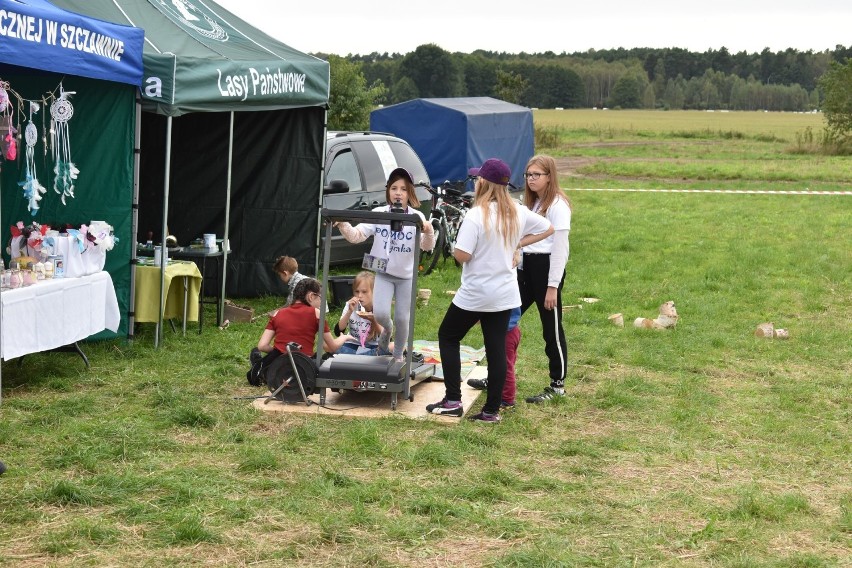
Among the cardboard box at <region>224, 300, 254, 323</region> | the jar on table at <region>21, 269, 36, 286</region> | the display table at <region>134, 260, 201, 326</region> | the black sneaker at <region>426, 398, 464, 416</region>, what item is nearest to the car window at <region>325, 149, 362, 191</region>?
the cardboard box at <region>224, 300, 254, 323</region>

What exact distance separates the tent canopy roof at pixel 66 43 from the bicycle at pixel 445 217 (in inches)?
223

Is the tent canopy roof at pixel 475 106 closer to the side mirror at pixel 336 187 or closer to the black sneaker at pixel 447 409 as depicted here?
the side mirror at pixel 336 187

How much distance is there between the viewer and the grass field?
505cm

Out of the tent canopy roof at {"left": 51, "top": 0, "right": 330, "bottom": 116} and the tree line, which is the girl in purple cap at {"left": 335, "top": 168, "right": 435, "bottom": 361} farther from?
the tree line

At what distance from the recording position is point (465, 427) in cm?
711

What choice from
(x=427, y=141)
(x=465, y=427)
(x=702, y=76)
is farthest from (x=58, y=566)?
(x=702, y=76)

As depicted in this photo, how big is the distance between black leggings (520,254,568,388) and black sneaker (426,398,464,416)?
2.52 feet

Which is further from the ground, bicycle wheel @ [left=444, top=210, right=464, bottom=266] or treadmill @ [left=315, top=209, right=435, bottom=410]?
bicycle wheel @ [left=444, top=210, right=464, bottom=266]

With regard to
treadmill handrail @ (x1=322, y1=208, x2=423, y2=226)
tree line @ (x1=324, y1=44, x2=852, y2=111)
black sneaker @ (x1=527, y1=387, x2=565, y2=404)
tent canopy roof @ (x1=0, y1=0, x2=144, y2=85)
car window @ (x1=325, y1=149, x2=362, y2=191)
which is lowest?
black sneaker @ (x1=527, y1=387, x2=565, y2=404)

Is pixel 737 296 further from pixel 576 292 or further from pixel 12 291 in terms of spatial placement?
pixel 12 291

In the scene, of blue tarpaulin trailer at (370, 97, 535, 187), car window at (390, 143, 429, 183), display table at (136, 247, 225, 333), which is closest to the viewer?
display table at (136, 247, 225, 333)

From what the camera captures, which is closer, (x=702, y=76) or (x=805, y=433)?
(x=805, y=433)

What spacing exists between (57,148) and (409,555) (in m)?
5.09

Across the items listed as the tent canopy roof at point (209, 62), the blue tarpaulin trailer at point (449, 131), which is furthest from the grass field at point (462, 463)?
the blue tarpaulin trailer at point (449, 131)
